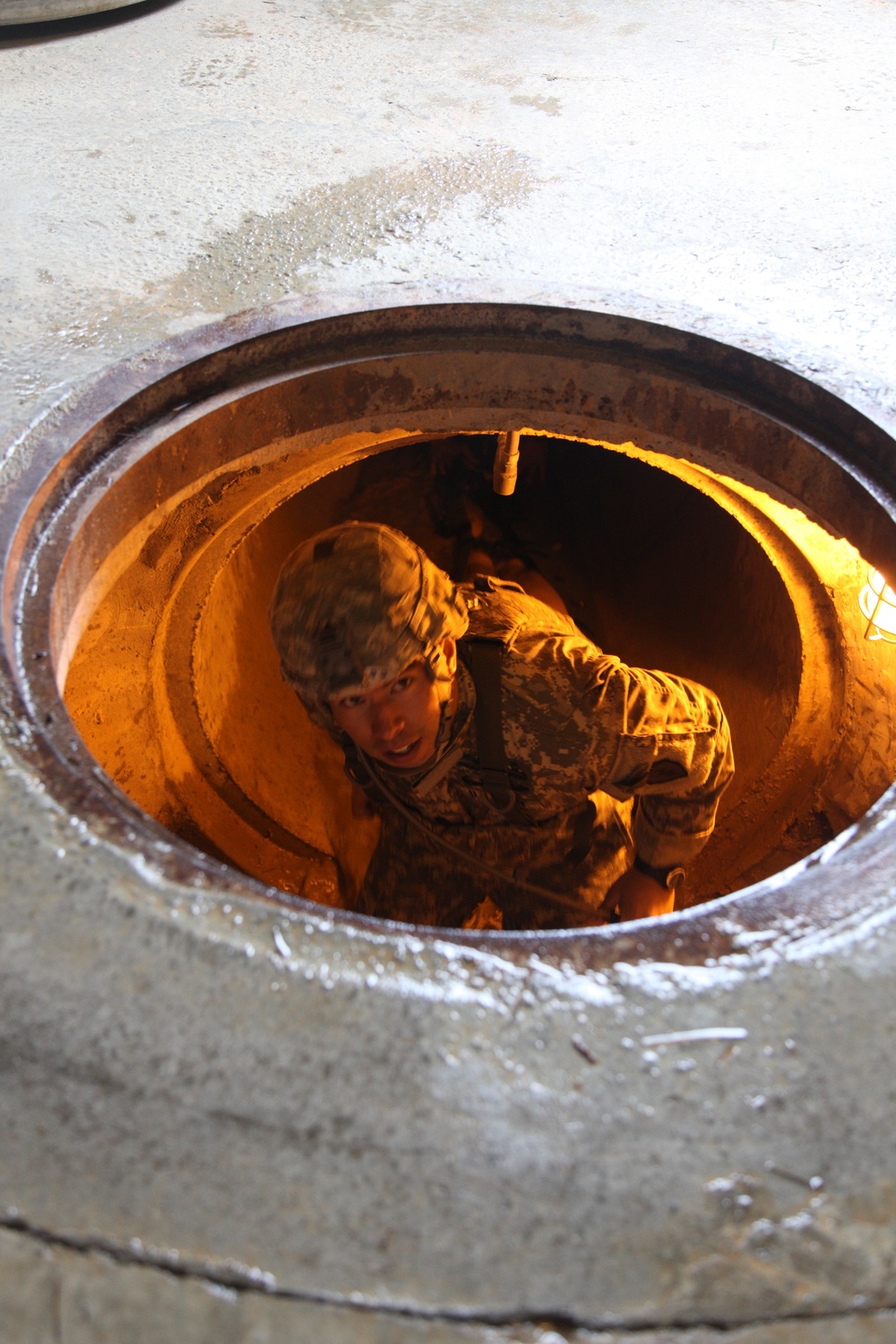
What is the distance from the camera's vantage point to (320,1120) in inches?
55.1

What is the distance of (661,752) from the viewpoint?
2.77 m

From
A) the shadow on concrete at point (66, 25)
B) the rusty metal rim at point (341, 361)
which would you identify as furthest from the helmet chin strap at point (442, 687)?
the shadow on concrete at point (66, 25)

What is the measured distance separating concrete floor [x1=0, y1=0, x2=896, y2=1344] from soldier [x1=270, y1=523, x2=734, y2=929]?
0.88 m

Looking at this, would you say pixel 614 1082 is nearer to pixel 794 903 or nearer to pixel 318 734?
pixel 794 903

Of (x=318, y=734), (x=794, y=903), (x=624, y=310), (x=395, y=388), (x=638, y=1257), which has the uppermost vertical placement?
(x=624, y=310)

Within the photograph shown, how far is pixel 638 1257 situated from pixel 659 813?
70.5 inches

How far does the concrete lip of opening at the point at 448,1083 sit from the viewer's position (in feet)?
4.24

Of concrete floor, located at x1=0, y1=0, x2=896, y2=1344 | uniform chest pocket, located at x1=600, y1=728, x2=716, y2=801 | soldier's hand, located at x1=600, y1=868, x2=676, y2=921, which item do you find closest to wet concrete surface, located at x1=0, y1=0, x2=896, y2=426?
concrete floor, located at x1=0, y1=0, x2=896, y2=1344

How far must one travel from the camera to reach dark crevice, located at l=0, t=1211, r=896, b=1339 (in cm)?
124

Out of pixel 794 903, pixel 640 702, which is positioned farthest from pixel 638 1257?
pixel 640 702

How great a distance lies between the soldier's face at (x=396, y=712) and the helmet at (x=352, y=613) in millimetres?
75

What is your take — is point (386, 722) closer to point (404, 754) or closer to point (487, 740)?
point (404, 754)

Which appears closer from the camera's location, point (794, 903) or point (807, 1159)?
point (807, 1159)

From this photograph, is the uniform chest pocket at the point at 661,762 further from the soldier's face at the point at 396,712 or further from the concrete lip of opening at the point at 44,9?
the concrete lip of opening at the point at 44,9
